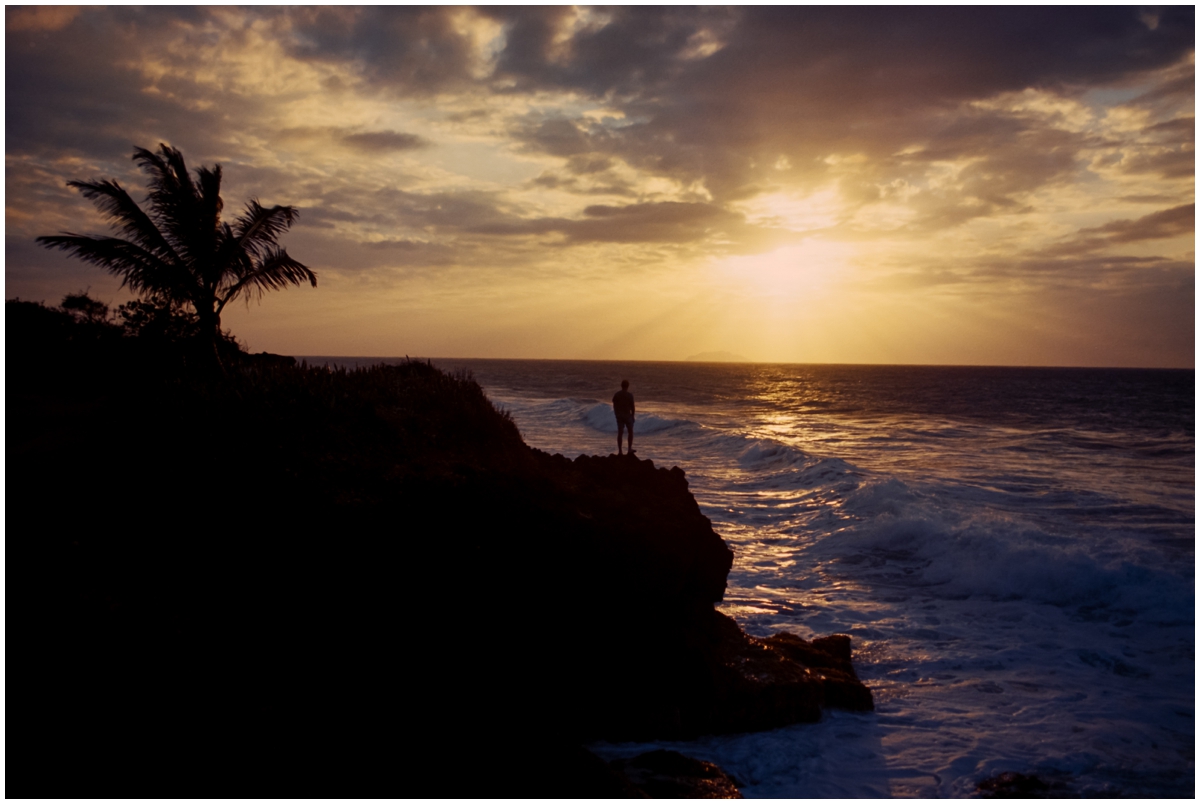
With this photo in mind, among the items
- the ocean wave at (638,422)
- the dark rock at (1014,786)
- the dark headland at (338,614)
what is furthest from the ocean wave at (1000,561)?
the ocean wave at (638,422)

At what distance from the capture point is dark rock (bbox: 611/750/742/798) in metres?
4.98

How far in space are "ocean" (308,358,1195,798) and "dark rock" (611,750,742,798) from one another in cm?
71

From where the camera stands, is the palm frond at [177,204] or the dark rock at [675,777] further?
the palm frond at [177,204]

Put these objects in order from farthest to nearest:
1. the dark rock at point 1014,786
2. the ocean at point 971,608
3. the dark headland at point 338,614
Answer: the ocean at point 971,608 → the dark rock at point 1014,786 → the dark headland at point 338,614

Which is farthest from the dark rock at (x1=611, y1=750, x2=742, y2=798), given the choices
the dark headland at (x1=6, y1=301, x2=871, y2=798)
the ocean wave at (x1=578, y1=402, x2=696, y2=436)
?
the ocean wave at (x1=578, y1=402, x2=696, y2=436)

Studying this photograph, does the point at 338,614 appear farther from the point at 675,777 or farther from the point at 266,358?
the point at 266,358

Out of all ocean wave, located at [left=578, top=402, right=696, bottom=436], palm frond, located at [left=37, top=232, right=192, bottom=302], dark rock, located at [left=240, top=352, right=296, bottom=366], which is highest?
palm frond, located at [left=37, top=232, right=192, bottom=302]

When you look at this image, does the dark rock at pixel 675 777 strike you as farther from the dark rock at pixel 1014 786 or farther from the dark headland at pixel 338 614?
the dark rock at pixel 1014 786

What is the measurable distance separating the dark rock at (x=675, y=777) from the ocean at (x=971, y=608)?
2.34 ft

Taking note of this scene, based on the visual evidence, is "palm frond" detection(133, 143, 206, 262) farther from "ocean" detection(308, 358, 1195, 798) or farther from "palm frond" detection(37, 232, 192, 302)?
"ocean" detection(308, 358, 1195, 798)

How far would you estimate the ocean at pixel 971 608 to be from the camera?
6246 mm

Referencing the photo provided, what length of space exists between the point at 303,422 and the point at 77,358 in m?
6.30

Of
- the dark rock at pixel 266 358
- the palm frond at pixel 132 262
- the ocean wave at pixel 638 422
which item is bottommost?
the ocean wave at pixel 638 422

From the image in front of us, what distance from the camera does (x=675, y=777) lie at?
512cm
